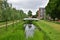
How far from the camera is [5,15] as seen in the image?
3081 centimetres

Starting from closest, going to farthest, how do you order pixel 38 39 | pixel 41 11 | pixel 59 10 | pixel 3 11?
1. pixel 38 39
2. pixel 3 11
3. pixel 59 10
4. pixel 41 11

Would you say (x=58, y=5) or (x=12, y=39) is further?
(x=58, y=5)

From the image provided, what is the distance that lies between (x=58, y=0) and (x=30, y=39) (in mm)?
51366

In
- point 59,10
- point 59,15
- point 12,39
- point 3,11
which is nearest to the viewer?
point 12,39

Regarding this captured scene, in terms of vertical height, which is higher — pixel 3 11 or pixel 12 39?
pixel 3 11

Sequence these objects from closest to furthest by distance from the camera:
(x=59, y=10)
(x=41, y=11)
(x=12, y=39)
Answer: (x=12, y=39) < (x=59, y=10) < (x=41, y=11)

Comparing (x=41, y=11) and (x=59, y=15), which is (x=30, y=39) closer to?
(x=59, y=15)

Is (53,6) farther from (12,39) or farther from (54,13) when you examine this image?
(12,39)

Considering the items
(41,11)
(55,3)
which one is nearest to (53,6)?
(55,3)

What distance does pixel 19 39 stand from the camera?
16141mm

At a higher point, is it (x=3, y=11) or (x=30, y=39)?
(x=3, y=11)

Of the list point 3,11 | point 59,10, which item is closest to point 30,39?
point 3,11

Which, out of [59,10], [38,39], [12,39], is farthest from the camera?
[59,10]

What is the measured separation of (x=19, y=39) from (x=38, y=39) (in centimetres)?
194
